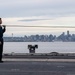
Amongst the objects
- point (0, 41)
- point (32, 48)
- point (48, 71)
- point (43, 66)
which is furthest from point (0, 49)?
point (32, 48)

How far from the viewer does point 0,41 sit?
18.5 m

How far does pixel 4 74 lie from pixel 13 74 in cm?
27

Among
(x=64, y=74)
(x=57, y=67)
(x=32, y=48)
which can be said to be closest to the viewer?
(x=64, y=74)

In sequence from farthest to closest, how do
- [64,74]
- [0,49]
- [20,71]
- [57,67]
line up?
[0,49]
[57,67]
[20,71]
[64,74]

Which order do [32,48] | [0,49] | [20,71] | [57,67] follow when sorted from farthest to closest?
[32,48] → [0,49] → [57,67] → [20,71]

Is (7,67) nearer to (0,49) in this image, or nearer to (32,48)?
(0,49)

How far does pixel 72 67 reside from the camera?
1766 cm

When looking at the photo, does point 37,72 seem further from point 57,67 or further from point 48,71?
point 57,67

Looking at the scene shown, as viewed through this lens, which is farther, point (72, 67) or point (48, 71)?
point (72, 67)

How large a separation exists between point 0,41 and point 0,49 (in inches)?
13.7

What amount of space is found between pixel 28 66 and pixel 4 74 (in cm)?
275

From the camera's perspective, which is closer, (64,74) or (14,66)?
(64,74)

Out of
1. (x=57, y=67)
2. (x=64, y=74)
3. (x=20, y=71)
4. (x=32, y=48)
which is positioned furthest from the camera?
(x=32, y=48)

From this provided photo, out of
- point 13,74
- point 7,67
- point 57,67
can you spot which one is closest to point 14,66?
point 7,67
